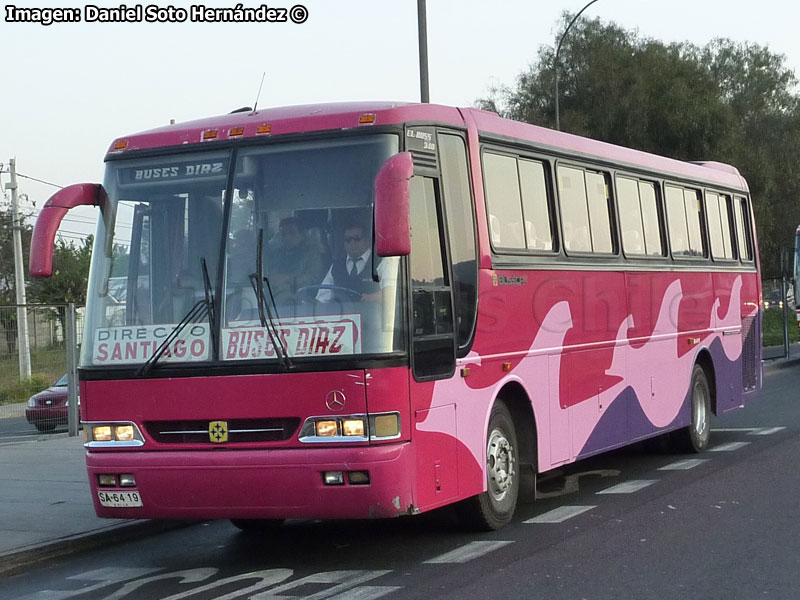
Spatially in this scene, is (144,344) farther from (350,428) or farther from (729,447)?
(729,447)

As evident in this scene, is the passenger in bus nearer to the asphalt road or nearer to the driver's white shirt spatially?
the driver's white shirt

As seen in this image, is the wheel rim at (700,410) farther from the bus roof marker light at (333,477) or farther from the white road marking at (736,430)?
the bus roof marker light at (333,477)

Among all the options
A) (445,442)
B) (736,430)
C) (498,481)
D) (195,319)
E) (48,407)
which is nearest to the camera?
(195,319)

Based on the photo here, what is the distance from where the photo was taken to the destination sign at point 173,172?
8.71m

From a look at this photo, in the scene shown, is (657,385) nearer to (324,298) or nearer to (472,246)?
(472,246)

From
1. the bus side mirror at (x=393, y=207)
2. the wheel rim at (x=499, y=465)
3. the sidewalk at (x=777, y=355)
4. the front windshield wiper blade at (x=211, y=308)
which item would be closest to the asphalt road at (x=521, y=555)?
the wheel rim at (x=499, y=465)

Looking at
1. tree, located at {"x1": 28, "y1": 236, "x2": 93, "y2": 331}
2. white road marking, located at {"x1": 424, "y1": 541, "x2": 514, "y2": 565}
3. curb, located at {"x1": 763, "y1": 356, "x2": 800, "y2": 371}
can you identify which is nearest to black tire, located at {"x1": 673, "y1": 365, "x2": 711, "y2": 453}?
white road marking, located at {"x1": 424, "y1": 541, "x2": 514, "y2": 565}

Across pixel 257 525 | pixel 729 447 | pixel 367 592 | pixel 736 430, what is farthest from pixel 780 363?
pixel 367 592

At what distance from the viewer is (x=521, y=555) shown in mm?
8586

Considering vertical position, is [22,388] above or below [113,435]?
above

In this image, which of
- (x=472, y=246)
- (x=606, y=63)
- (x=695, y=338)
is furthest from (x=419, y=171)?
(x=606, y=63)

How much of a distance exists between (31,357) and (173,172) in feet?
33.7

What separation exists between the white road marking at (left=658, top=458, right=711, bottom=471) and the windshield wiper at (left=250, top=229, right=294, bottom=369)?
613 centimetres

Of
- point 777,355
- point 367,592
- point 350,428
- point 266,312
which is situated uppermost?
point 266,312
